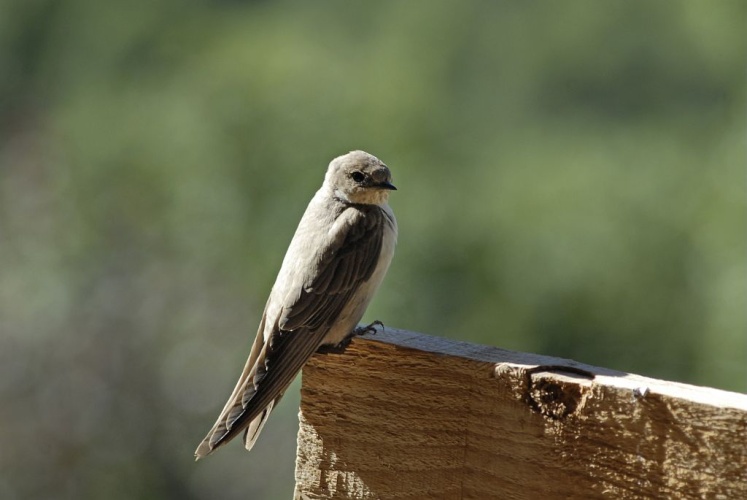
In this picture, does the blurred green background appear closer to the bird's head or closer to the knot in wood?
the bird's head

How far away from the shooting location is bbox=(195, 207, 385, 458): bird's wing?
3189mm

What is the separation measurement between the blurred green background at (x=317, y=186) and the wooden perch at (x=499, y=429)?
4153mm

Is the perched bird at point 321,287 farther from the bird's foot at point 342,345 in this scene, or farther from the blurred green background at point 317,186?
the blurred green background at point 317,186

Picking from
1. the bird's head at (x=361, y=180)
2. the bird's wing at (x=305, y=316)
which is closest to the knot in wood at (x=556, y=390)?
the bird's wing at (x=305, y=316)

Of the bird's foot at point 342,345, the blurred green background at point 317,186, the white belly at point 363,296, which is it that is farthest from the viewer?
the blurred green background at point 317,186

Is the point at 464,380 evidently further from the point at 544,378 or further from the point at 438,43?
the point at 438,43

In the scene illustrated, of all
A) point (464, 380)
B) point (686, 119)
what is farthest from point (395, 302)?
point (464, 380)

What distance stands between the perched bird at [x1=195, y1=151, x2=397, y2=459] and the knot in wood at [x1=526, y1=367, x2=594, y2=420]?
2.25 ft

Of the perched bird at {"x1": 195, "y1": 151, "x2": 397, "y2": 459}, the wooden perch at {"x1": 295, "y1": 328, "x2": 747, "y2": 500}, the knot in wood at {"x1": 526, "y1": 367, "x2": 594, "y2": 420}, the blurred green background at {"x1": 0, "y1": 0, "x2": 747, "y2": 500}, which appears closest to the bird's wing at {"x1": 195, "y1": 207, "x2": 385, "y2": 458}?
the perched bird at {"x1": 195, "y1": 151, "x2": 397, "y2": 459}

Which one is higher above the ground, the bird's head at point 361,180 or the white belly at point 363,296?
the bird's head at point 361,180

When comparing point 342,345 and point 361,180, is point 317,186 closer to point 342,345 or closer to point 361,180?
point 361,180

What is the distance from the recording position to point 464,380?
8.64ft

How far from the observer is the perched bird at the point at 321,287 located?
3252mm

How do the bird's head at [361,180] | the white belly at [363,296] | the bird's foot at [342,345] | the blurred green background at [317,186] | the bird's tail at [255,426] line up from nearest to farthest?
the bird's foot at [342,345] → the bird's tail at [255,426] → the white belly at [363,296] → the bird's head at [361,180] → the blurred green background at [317,186]
